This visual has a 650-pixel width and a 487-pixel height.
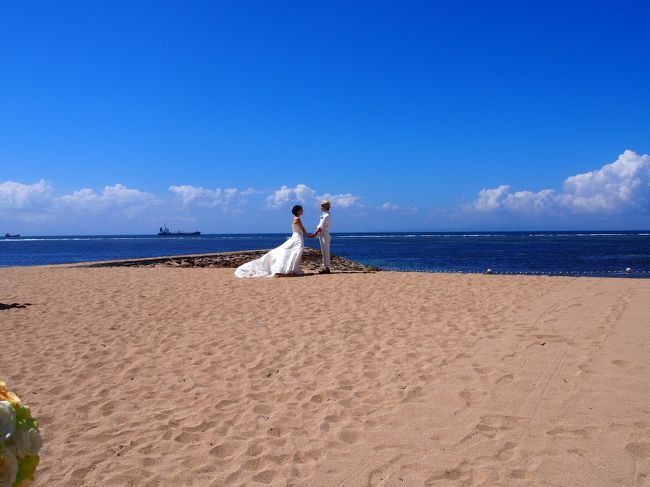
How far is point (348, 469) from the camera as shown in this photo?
11.4 ft

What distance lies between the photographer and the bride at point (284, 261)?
14.3m

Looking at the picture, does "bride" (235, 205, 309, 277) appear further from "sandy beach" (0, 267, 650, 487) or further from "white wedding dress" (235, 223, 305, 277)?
"sandy beach" (0, 267, 650, 487)

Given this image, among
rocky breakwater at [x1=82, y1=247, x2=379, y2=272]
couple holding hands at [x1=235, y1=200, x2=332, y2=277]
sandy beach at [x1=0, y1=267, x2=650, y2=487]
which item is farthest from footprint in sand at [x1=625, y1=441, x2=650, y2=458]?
rocky breakwater at [x1=82, y1=247, x2=379, y2=272]

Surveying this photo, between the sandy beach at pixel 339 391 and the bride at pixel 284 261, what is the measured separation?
4.62 meters

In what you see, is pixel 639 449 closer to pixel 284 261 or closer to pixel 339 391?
pixel 339 391

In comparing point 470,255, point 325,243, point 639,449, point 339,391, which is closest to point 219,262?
point 325,243

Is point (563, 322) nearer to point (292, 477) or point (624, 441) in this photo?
point (624, 441)

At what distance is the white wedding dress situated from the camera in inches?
564

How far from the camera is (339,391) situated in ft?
16.2

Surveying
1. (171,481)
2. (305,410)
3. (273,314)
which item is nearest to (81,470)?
(171,481)

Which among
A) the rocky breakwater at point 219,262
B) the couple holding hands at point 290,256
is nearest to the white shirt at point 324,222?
the couple holding hands at point 290,256

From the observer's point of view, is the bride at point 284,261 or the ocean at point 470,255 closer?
the bride at point 284,261

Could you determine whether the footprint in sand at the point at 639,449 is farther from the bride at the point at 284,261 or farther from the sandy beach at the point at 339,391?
the bride at the point at 284,261

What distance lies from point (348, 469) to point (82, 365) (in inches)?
151
